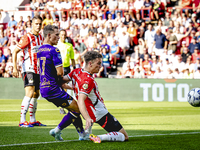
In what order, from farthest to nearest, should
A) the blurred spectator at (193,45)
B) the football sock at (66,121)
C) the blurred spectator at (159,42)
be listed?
the blurred spectator at (159,42)
the blurred spectator at (193,45)
the football sock at (66,121)

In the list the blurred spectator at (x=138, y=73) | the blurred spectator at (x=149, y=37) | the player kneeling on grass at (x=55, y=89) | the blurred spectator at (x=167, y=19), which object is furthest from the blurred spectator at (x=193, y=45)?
the player kneeling on grass at (x=55, y=89)

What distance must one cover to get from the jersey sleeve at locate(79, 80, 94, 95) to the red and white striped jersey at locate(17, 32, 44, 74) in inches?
115

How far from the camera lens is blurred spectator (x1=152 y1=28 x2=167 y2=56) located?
18125mm

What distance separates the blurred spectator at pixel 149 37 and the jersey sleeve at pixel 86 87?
13660 millimetres

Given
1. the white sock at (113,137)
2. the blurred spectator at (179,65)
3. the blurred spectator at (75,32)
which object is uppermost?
the blurred spectator at (75,32)

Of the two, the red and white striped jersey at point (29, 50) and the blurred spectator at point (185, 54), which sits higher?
the red and white striped jersey at point (29, 50)

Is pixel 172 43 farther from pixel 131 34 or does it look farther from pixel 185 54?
pixel 131 34

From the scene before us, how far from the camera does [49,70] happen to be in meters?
5.69

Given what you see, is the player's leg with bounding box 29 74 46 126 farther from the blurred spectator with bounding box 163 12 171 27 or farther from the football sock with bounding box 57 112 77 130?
the blurred spectator with bounding box 163 12 171 27

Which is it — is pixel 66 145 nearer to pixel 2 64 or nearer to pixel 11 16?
pixel 2 64

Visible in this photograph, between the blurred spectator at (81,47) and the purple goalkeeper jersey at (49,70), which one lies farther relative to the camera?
the blurred spectator at (81,47)

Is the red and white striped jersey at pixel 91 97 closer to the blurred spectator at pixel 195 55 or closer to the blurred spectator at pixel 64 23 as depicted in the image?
the blurred spectator at pixel 195 55

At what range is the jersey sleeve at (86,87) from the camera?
4891 millimetres

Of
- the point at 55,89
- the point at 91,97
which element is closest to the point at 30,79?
the point at 55,89
